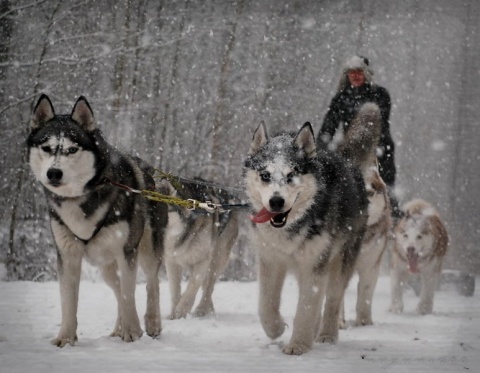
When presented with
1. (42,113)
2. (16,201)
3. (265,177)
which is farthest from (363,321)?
(16,201)

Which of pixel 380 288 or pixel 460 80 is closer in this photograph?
pixel 380 288

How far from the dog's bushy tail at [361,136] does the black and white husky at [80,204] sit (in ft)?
5.05

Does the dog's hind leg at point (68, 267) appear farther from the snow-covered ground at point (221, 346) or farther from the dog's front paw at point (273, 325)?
the dog's front paw at point (273, 325)

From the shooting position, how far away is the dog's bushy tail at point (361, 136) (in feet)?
13.6

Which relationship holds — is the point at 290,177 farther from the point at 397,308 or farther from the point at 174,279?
the point at 397,308

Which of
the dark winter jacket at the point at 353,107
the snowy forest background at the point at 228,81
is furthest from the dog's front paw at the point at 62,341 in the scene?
the snowy forest background at the point at 228,81

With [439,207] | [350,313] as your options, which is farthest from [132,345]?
[439,207]

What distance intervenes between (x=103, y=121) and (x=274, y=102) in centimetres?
307

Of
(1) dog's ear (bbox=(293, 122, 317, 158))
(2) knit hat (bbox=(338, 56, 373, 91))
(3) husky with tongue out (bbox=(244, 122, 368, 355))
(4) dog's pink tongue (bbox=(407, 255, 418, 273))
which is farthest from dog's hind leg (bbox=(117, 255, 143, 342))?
(4) dog's pink tongue (bbox=(407, 255, 418, 273))

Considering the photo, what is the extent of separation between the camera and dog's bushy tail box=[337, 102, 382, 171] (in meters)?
4.14

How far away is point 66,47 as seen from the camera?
800 centimetres

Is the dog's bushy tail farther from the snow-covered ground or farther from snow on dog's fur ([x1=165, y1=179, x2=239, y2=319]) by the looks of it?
snow on dog's fur ([x1=165, y1=179, x2=239, y2=319])

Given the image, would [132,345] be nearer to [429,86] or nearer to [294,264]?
[294,264]

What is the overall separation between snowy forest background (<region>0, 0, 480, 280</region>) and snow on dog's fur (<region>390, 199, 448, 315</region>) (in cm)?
281
